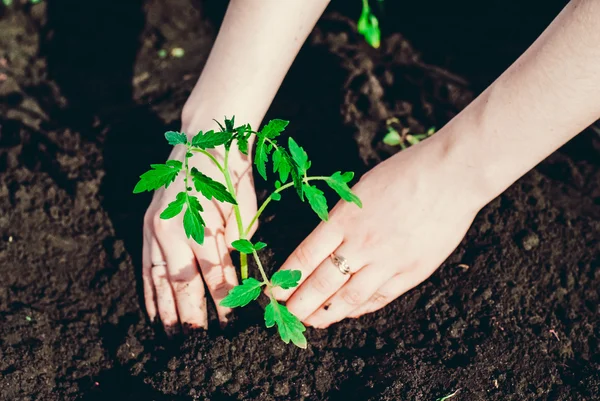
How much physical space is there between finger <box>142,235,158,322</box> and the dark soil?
106 millimetres

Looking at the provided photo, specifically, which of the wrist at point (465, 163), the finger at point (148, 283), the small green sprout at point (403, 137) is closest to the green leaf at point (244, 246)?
the finger at point (148, 283)

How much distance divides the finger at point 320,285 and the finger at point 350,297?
2 centimetres

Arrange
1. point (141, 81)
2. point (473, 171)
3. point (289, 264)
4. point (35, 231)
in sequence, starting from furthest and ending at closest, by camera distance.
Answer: point (141, 81) → point (35, 231) → point (289, 264) → point (473, 171)

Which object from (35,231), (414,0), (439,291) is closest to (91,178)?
(35,231)

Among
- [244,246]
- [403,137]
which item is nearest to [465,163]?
[244,246]

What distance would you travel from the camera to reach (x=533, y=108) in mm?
1986

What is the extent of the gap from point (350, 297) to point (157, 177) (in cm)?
86

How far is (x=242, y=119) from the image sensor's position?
2418 millimetres

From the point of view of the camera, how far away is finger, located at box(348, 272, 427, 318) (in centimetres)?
232

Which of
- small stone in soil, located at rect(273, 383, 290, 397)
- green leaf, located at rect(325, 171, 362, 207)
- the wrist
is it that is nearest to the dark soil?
small stone in soil, located at rect(273, 383, 290, 397)

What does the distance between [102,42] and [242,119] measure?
1693 mm

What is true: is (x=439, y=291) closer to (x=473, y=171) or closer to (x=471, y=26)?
(x=473, y=171)

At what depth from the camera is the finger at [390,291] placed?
7.61ft

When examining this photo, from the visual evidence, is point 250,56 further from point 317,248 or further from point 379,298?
point 379,298
